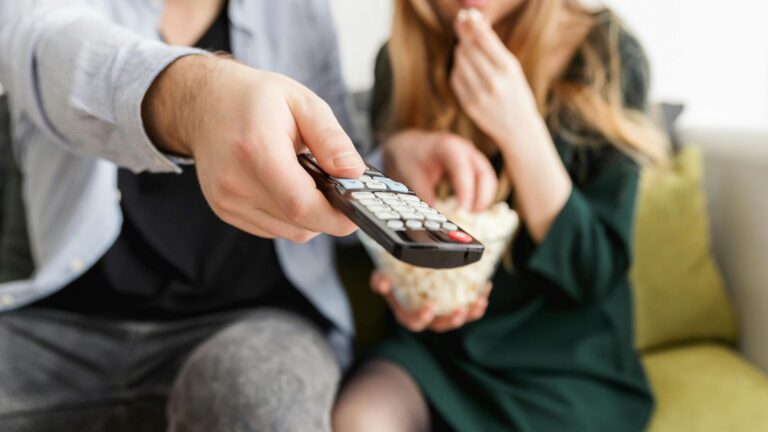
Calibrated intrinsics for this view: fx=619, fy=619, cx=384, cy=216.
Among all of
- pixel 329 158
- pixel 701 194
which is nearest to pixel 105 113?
pixel 329 158

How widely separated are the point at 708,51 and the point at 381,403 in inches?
45.8

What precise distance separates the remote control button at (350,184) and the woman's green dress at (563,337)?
0.41 metres

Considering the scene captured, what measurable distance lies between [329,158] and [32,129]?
0.57 meters

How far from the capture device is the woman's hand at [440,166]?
0.66m

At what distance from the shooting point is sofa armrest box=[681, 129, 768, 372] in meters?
0.91

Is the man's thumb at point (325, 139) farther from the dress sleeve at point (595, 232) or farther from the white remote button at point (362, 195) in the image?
the dress sleeve at point (595, 232)

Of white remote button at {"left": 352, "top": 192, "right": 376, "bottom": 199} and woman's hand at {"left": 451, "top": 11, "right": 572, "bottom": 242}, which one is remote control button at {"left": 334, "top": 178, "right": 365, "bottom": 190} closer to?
white remote button at {"left": 352, "top": 192, "right": 376, "bottom": 199}

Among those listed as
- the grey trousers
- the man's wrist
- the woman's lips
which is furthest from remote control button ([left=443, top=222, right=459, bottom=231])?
the woman's lips

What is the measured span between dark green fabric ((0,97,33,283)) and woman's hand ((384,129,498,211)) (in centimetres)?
52

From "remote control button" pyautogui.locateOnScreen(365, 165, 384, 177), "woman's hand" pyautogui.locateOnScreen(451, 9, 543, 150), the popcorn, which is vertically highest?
"remote control button" pyautogui.locateOnScreen(365, 165, 384, 177)

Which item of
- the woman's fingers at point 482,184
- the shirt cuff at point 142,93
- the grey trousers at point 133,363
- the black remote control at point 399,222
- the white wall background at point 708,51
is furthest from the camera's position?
the white wall background at point 708,51

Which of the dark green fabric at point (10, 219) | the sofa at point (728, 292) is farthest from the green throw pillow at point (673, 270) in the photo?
the dark green fabric at point (10, 219)

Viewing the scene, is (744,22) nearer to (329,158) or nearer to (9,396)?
(329,158)

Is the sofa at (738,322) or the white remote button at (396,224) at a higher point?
the white remote button at (396,224)
